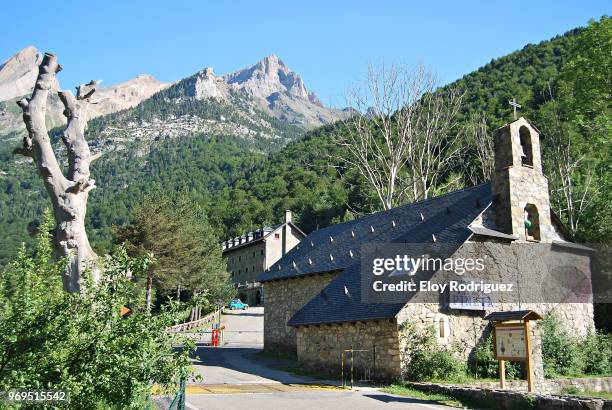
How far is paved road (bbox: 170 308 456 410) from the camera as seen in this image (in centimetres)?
1455

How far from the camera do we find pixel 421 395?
646 inches

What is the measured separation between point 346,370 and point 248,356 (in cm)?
1014

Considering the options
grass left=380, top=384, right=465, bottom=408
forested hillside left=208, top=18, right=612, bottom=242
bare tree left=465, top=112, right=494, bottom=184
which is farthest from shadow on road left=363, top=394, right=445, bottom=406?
bare tree left=465, top=112, right=494, bottom=184

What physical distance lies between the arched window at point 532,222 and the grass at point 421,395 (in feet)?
28.7

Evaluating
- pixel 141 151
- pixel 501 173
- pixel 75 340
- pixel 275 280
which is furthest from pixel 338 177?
pixel 141 151

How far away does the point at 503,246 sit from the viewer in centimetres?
2116

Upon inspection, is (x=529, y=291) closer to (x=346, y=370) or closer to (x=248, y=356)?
(x=346, y=370)

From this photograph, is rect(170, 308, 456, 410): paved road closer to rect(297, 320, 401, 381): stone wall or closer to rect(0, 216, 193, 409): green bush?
rect(297, 320, 401, 381): stone wall

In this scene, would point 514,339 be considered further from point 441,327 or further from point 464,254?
point 464,254

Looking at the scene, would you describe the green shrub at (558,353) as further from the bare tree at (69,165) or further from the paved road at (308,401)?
the bare tree at (69,165)

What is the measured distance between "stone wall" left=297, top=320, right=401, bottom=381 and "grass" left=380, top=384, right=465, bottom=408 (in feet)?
3.15

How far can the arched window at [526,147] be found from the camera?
74.3 ft

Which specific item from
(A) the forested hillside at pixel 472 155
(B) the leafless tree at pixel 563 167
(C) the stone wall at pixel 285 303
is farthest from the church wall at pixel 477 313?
(B) the leafless tree at pixel 563 167

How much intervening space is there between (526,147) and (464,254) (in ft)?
19.6
